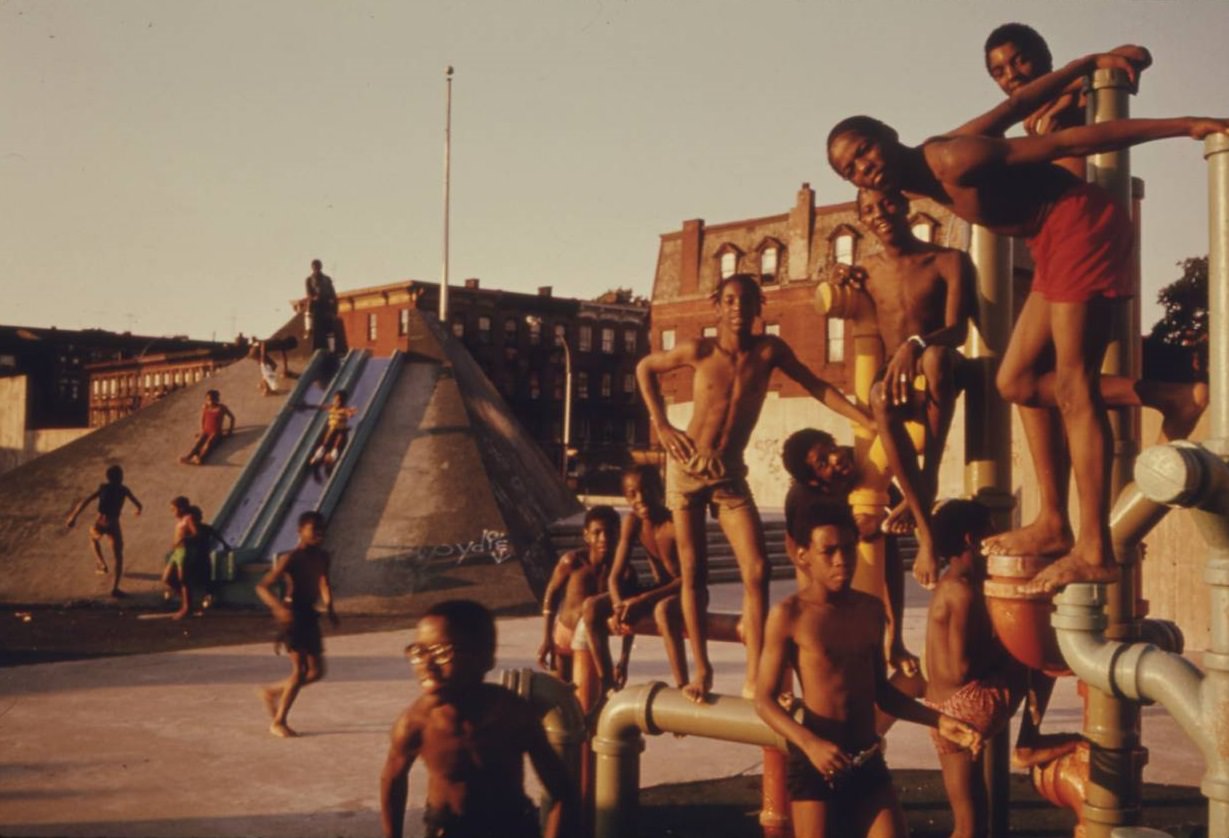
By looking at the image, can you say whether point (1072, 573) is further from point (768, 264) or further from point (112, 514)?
point (768, 264)

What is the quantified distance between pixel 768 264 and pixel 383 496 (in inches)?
1317

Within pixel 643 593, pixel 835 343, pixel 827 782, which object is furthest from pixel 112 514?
pixel 835 343

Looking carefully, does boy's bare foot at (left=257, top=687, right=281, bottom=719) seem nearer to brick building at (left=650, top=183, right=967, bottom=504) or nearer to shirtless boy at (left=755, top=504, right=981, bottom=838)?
shirtless boy at (left=755, top=504, right=981, bottom=838)

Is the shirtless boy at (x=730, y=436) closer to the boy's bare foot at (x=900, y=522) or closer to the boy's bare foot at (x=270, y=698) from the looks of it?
the boy's bare foot at (x=900, y=522)

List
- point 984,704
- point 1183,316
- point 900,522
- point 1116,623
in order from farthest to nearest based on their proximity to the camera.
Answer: point 1183,316, point 900,522, point 984,704, point 1116,623

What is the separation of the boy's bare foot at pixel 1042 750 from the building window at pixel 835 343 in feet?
139

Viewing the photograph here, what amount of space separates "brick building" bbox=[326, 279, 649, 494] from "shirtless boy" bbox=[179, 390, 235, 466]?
4155 centimetres

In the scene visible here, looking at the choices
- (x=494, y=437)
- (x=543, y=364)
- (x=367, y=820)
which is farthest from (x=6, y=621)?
(x=543, y=364)

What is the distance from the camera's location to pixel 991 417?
5309 millimetres

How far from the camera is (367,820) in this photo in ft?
27.6

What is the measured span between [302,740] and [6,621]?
1019 centimetres

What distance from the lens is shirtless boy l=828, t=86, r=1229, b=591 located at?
13.6 ft

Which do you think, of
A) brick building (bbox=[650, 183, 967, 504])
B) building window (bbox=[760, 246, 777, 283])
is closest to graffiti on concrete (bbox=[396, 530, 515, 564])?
brick building (bbox=[650, 183, 967, 504])

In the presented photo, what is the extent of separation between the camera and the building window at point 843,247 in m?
49.2
